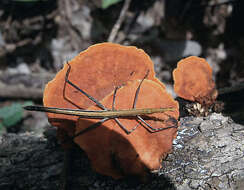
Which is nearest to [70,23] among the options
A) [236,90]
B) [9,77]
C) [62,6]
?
[62,6]

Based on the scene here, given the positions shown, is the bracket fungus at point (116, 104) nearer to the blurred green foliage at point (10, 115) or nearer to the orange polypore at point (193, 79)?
the orange polypore at point (193, 79)

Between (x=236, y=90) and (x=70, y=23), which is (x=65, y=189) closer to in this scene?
(x=236, y=90)

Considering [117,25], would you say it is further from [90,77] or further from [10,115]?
[90,77]

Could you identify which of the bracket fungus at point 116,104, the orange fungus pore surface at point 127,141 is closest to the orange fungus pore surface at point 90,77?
the bracket fungus at point 116,104

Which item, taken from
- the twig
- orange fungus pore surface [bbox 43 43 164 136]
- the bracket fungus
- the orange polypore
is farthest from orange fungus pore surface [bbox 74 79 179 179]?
the twig

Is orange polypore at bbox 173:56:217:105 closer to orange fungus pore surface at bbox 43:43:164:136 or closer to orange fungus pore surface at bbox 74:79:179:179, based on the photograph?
orange fungus pore surface at bbox 43:43:164:136

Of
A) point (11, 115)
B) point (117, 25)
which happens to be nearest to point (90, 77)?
point (11, 115)

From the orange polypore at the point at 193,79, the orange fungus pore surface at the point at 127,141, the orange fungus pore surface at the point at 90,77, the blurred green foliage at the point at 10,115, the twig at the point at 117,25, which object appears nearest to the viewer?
the orange fungus pore surface at the point at 127,141
